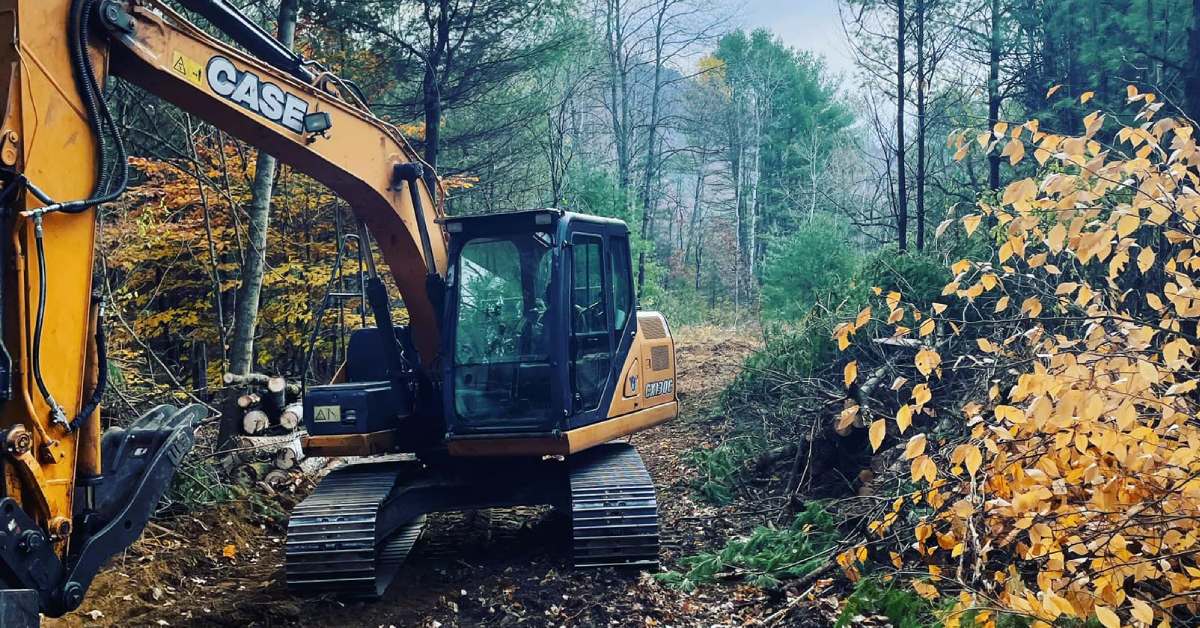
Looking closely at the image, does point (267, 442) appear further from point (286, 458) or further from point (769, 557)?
point (769, 557)

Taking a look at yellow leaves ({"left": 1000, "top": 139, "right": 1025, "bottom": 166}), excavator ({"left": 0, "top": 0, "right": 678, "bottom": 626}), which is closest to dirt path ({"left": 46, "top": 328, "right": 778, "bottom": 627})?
excavator ({"left": 0, "top": 0, "right": 678, "bottom": 626})

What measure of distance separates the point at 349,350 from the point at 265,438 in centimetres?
221

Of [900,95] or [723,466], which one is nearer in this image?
[723,466]

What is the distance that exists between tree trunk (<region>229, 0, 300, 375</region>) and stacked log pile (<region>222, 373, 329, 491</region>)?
0.38m

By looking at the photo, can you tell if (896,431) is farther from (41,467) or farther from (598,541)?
(41,467)

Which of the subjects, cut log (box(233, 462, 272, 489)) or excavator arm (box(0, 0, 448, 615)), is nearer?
excavator arm (box(0, 0, 448, 615))

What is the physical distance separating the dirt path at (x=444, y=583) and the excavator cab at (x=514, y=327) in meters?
1.00

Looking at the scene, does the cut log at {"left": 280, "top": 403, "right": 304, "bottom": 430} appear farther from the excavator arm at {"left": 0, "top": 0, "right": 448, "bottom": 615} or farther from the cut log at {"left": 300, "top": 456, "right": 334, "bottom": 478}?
the excavator arm at {"left": 0, "top": 0, "right": 448, "bottom": 615}

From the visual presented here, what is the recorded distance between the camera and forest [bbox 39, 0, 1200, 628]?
3512 mm

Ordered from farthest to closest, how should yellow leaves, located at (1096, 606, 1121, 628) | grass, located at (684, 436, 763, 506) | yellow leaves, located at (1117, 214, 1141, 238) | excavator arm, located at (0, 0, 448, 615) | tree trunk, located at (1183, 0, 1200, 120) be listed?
grass, located at (684, 436, 763, 506)
tree trunk, located at (1183, 0, 1200, 120)
excavator arm, located at (0, 0, 448, 615)
yellow leaves, located at (1117, 214, 1141, 238)
yellow leaves, located at (1096, 606, 1121, 628)

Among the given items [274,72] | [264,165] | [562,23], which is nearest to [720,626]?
[274,72]

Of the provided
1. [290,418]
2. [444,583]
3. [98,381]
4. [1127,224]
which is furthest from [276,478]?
[1127,224]

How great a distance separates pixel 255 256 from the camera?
30.7 ft

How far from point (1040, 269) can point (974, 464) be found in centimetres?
438
